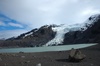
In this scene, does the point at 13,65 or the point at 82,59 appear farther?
the point at 82,59

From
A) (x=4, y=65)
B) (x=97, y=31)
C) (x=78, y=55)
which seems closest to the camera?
(x=4, y=65)

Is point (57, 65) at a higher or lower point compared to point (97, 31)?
lower

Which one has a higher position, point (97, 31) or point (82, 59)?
point (97, 31)

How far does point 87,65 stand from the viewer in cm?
1886

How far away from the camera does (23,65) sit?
18.5 metres

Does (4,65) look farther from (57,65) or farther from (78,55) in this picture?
(78,55)

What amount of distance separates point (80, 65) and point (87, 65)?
724 millimetres

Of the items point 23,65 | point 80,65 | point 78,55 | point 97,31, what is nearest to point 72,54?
point 78,55

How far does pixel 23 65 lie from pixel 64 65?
165 inches

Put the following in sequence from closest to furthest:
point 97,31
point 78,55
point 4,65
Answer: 1. point 4,65
2. point 78,55
3. point 97,31

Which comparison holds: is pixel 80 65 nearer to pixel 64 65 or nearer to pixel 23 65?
pixel 64 65

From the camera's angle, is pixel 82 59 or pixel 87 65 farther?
pixel 82 59

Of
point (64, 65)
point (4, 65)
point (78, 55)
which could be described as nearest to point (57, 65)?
point (64, 65)

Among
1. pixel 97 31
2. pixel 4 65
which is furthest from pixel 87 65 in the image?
→ pixel 97 31
